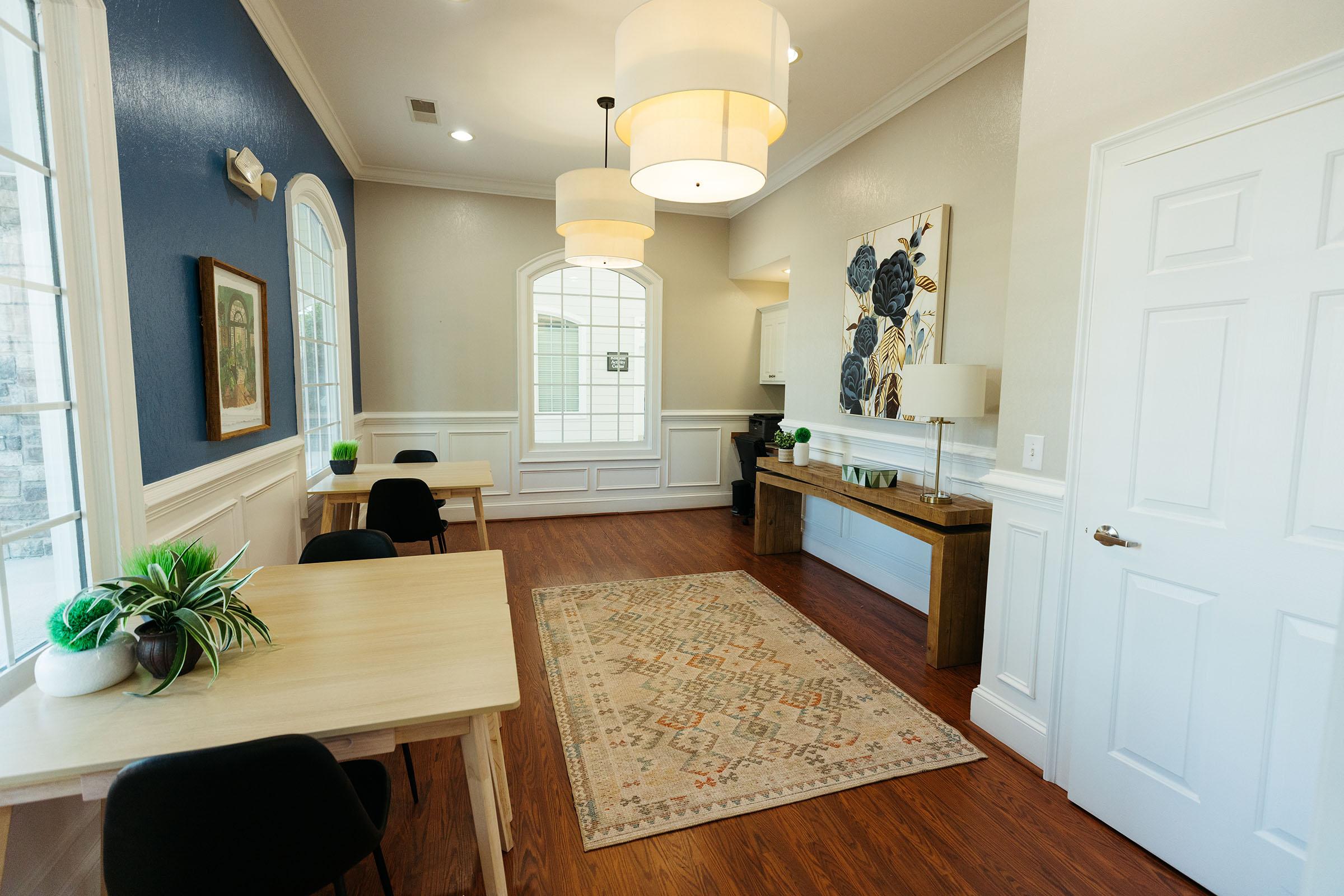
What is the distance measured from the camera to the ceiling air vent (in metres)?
3.74

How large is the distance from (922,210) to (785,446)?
180cm

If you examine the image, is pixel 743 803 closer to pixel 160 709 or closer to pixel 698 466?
pixel 160 709

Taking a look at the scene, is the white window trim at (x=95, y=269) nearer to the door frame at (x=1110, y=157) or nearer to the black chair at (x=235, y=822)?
the black chair at (x=235, y=822)

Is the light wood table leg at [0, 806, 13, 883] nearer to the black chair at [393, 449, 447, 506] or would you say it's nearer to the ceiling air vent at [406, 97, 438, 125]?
the black chair at [393, 449, 447, 506]

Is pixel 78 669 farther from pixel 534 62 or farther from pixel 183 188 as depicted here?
pixel 534 62

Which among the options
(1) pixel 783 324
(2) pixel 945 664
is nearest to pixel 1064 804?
(2) pixel 945 664

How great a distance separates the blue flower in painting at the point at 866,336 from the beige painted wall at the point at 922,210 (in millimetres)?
224

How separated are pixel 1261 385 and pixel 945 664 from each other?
184 centimetres

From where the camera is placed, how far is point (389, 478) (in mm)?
3479

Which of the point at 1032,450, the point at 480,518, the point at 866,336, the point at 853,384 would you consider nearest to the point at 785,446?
the point at 853,384

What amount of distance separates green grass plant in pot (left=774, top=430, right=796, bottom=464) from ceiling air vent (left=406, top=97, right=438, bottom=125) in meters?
3.17

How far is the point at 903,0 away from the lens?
8.66 feet

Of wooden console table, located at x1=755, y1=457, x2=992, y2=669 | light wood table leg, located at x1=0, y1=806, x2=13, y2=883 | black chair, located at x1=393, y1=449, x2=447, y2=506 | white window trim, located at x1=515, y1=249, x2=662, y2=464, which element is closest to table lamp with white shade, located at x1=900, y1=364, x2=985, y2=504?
wooden console table, located at x1=755, y1=457, x2=992, y2=669

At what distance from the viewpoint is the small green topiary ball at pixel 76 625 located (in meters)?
1.19
